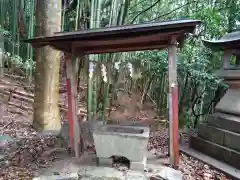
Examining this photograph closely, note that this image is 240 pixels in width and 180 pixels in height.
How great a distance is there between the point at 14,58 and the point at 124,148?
7343mm

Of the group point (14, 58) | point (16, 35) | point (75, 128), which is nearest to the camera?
point (75, 128)

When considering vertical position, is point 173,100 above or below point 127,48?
below

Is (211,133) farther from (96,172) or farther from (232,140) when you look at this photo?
(96,172)

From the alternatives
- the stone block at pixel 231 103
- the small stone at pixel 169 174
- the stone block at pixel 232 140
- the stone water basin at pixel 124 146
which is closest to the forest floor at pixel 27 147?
the small stone at pixel 169 174

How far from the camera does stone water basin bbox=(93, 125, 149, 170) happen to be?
140 inches

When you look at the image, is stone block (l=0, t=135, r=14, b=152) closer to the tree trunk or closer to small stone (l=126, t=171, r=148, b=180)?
the tree trunk

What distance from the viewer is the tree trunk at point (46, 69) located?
544 cm

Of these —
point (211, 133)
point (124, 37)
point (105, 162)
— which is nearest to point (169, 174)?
point (105, 162)

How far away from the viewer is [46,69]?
216 inches

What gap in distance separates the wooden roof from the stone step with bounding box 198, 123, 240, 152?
1.92 metres

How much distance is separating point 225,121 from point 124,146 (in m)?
2.19

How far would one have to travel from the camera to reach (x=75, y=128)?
4.10 meters

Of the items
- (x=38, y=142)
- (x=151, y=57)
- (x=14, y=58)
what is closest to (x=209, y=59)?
(x=151, y=57)

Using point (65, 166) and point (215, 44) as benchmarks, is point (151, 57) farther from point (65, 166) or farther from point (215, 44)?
point (65, 166)
